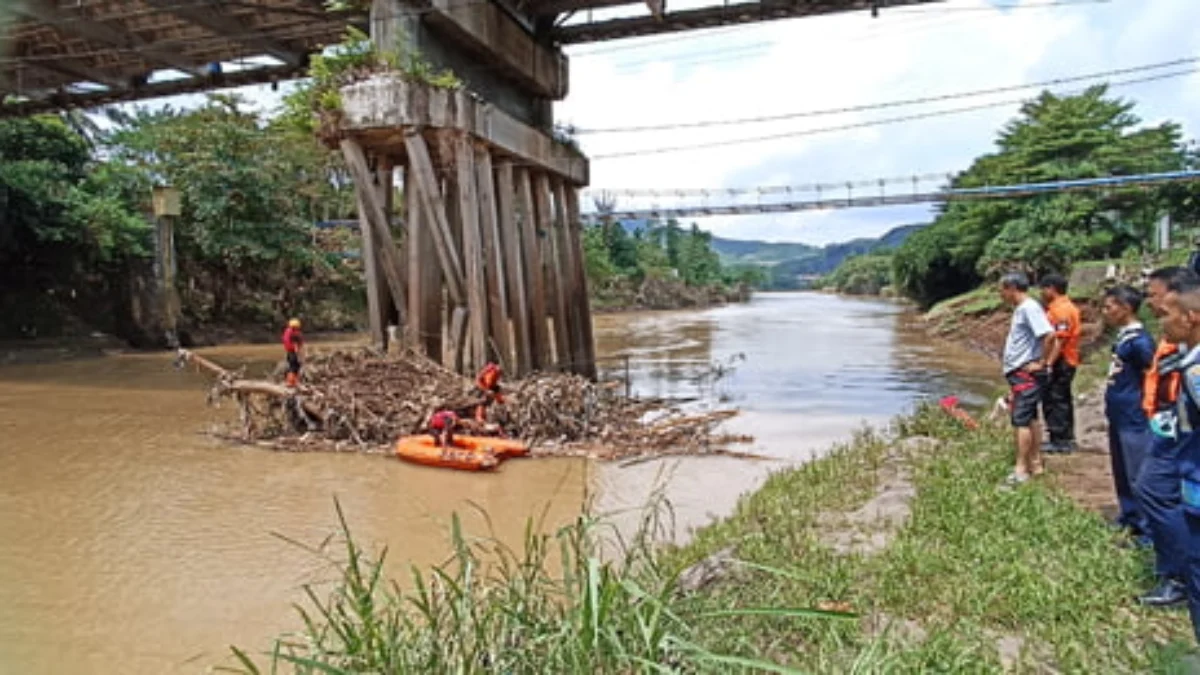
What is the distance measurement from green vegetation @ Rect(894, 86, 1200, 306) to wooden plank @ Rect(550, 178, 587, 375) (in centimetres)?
1580

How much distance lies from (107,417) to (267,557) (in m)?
7.55

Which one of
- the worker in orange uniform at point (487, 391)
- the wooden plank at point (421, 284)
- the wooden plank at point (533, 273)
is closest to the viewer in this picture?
A: the worker in orange uniform at point (487, 391)

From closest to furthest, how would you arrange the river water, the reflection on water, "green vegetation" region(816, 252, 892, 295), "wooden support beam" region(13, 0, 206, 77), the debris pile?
the river water
the reflection on water
the debris pile
"wooden support beam" region(13, 0, 206, 77)
"green vegetation" region(816, 252, 892, 295)

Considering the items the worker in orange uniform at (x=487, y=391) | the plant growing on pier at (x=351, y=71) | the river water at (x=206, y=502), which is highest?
the plant growing on pier at (x=351, y=71)

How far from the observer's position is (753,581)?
11.7ft

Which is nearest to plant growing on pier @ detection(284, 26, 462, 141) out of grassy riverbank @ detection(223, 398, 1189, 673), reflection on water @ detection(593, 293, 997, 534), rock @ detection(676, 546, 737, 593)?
reflection on water @ detection(593, 293, 997, 534)

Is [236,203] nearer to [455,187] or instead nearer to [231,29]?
[231,29]

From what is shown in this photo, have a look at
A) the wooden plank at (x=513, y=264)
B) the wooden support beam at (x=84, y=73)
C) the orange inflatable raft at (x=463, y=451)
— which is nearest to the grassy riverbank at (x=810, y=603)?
the orange inflatable raft at (x=463, y=451)

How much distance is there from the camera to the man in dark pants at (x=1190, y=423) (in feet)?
9.27

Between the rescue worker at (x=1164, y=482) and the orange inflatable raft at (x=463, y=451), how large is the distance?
18.2 ft

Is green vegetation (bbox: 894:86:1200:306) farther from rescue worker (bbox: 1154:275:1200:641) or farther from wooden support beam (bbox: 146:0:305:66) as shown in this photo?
rescue worker (bbox: 1154:275:1200:641)

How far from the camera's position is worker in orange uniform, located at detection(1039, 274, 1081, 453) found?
6410mm

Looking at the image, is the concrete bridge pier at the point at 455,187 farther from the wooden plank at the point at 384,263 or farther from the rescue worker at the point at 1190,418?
the rescue worker at the point at 1190,418

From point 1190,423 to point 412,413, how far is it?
7541 millimetres
